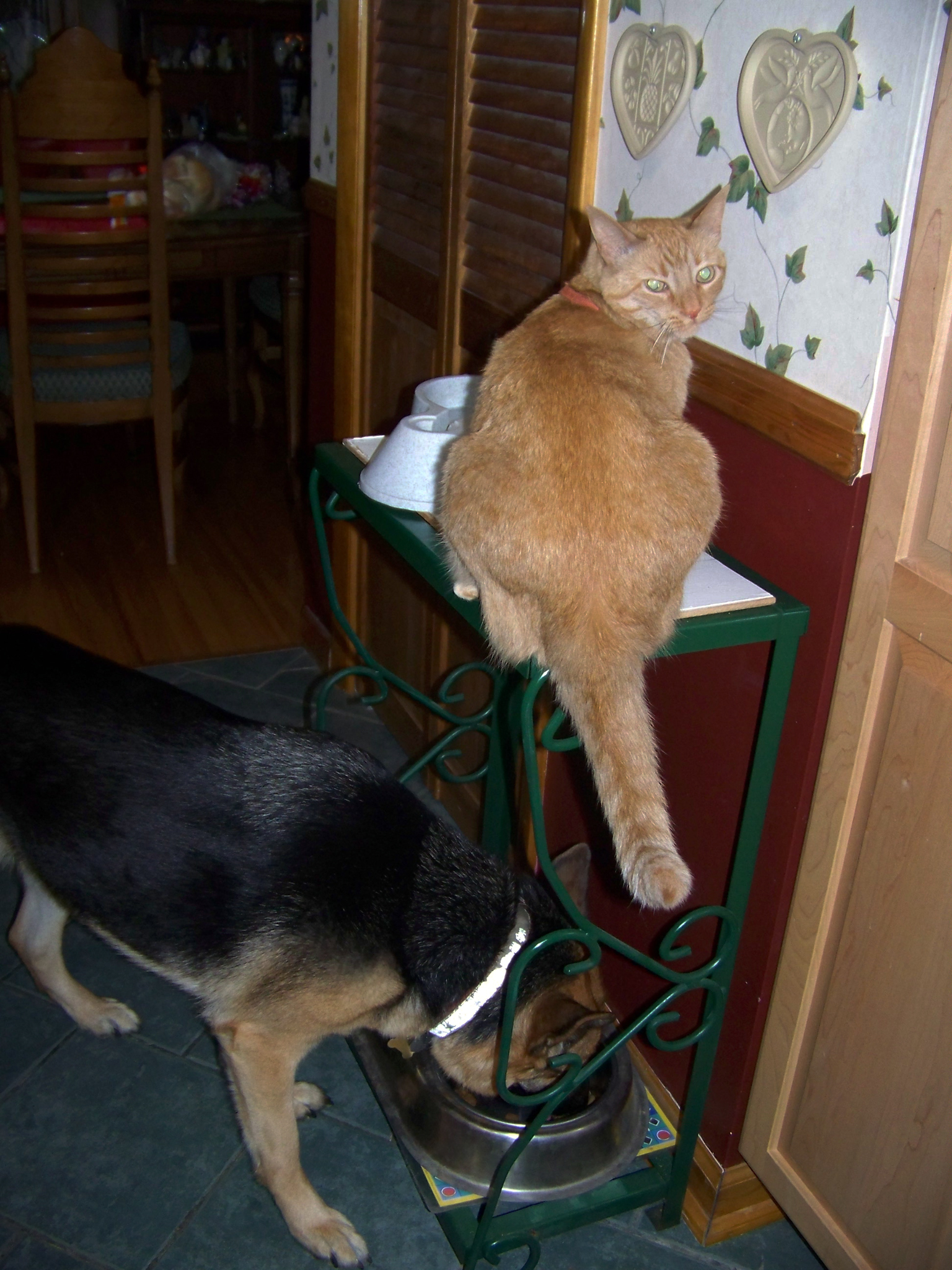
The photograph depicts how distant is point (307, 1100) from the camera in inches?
79.0

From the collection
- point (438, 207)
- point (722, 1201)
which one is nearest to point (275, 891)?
point (722, 1201)

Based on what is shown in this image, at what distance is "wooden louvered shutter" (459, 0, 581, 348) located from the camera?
1.82 m

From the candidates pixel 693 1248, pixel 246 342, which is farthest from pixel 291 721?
pixel 246 342

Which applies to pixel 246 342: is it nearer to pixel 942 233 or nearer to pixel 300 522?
pixel 300 522

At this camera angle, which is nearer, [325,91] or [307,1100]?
[307,1100]

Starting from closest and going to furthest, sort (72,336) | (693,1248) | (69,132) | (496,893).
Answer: (496,893) → (693,1248) → (69,132) → (72,336)

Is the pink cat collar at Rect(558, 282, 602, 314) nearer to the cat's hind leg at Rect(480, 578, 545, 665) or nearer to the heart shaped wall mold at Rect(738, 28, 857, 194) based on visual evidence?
the heart shaped wall mold at Rect(738, 28, 857, 194)

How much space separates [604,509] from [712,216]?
1.46 ft

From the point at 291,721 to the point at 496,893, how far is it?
1598 mm

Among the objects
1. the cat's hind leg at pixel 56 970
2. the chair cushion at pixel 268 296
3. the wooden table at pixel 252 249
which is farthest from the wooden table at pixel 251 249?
the cat's hind leg at pixel 56 970

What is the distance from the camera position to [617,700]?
1269 millimetres

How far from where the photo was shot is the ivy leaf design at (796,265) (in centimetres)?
137

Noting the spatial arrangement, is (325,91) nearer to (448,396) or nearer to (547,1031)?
(448,396)

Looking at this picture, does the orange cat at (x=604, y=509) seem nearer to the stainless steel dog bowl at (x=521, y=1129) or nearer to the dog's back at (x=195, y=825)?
the dog's back at (x=195, y=825)
